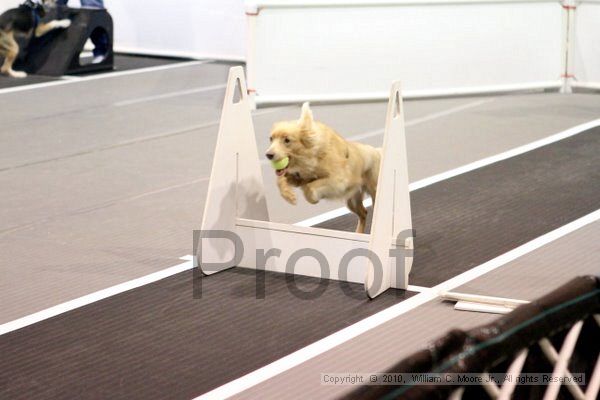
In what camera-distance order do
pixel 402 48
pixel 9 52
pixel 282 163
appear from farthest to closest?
pixel 9 52, pixel 402 48, pixel 282 163

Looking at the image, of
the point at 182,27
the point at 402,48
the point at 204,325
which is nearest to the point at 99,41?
the point at 182,27

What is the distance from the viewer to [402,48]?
31.1 ft

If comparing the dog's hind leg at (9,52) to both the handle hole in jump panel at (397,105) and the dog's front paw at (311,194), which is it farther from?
the handle hole in jump panel at (397,105)

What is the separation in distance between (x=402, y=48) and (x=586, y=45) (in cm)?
176

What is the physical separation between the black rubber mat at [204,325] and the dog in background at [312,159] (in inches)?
18.1

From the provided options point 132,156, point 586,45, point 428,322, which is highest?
point 586,45

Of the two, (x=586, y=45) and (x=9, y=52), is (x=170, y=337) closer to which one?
(x=586, y=45)

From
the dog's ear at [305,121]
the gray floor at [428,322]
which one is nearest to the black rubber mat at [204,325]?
the gray floor at [428,322]

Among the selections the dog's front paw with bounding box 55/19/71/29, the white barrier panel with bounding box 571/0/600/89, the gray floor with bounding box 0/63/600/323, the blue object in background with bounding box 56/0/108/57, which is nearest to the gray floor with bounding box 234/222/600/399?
the gray floor with bounding box 0/63/600/323

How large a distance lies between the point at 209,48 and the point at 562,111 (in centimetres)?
515

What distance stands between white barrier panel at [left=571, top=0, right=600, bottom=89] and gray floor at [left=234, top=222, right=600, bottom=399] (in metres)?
4.47

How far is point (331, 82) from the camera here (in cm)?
945

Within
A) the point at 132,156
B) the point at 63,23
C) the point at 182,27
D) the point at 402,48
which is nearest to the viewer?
the point at 132,156

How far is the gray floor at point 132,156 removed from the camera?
5.08 m
